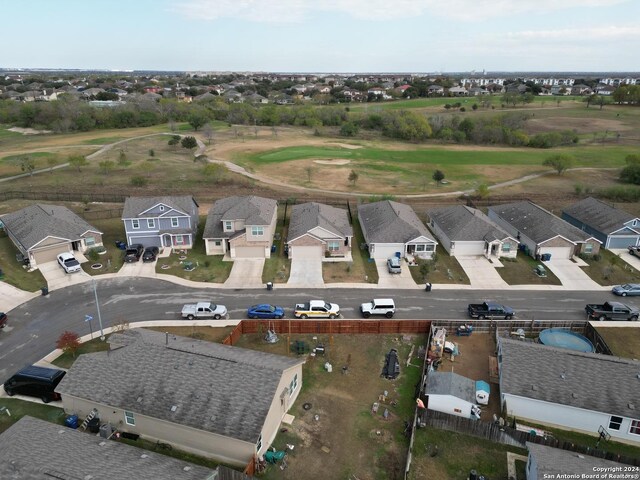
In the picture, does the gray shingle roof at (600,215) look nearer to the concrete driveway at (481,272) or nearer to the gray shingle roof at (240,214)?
the concrete driveway at (481,272)

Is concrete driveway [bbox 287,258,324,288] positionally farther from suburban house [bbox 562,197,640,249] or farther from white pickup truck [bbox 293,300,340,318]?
suburban house [bbox 562,197,640,249]

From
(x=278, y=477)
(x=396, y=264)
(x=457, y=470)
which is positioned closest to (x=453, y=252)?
(x=396, y=264)

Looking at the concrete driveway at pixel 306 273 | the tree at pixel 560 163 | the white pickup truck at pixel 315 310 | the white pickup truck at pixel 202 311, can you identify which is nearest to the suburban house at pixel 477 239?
the concrete driveway at pixel 306 273

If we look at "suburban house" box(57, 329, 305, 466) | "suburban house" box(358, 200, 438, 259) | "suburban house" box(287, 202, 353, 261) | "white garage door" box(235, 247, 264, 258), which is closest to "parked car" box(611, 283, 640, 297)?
"suburban house" box(358, 200, 438, 259)

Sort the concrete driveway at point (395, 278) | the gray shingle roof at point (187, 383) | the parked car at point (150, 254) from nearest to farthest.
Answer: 1. the gray shingle roof at point (187, 383)
2. the concrete driveway at point (395, 278)
3. the parked car at point (150, 254)

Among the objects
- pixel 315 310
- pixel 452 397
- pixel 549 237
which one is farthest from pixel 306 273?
pixel 549 237

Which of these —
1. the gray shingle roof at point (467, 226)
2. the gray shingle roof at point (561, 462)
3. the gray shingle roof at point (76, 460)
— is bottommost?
the gray shingle roof at point (561, 462)

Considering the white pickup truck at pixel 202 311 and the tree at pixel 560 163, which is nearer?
the white pickup truck at pixel 202 311
